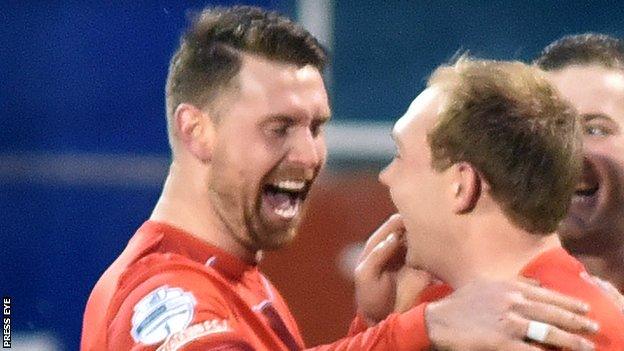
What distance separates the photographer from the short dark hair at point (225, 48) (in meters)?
2.35

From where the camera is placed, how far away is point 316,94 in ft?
7.73

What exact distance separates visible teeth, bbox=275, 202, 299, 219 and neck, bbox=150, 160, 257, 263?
102mm

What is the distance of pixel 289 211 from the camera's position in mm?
2408

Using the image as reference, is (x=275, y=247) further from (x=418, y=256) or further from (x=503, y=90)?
(x=503, y=90)

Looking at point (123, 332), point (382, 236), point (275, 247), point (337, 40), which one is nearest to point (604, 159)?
point (382, 236)

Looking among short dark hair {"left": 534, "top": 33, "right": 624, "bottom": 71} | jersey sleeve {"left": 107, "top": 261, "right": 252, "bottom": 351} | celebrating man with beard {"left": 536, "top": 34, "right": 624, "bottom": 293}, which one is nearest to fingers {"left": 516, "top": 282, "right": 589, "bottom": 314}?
jersey sleeve {"left": 107, "top": 261, "right": 252, "bottom": 351}

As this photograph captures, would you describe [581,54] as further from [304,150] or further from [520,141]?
[520,141]

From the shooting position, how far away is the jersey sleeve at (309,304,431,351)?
1889 millimetres

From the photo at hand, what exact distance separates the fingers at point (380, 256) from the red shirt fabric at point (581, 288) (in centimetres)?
45

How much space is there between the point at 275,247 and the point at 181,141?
0.85 feet

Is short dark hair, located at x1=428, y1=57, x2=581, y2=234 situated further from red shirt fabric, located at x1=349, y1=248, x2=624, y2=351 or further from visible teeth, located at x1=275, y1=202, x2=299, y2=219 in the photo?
visible teeth, located at x1=275, y1=202, x2=299, y2=219

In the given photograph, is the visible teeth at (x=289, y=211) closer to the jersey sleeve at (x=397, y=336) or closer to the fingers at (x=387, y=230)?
the fingers at (x=387, y=230)

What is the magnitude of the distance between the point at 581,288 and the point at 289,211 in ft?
2.35

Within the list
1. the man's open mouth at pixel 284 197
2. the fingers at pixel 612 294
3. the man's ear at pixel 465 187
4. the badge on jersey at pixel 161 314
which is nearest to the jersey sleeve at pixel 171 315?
the badge on jersey at pixel 161 314
